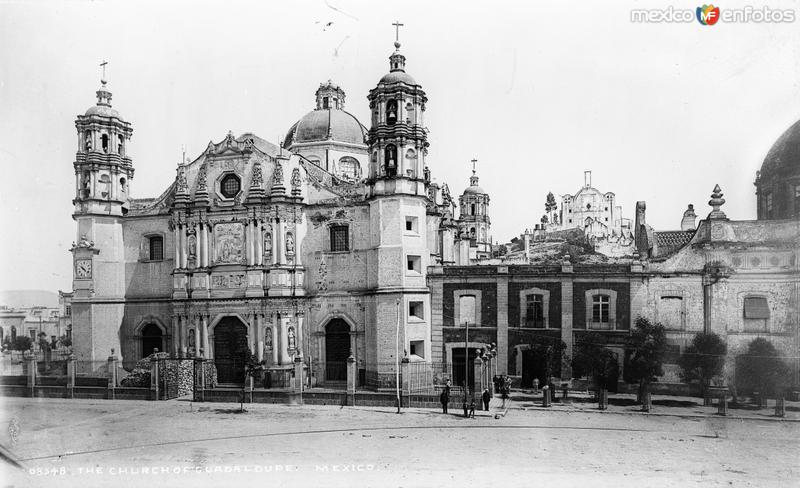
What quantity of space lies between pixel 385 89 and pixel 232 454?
58.2 ft

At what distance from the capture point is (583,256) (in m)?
60.3

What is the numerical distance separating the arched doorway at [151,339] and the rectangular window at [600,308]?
21.7 m

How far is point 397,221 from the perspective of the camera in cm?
2716

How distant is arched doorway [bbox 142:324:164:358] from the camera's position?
101 ft

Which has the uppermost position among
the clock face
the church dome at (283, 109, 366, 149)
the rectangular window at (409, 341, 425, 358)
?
the church dome at (283, 109, 366, 149)

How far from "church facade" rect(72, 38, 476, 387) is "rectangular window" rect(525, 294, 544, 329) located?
4.66 m

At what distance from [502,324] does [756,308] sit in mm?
10421

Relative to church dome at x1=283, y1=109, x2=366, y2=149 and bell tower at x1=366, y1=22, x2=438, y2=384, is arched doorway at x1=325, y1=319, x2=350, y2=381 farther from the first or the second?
church dome at x1=283, y1=109, x2=366, y2=149

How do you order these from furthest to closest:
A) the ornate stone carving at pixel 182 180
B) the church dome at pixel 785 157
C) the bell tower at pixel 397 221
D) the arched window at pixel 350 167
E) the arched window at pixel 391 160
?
the arched window at pixel 350 167, the ornate stone carving at pixel 182 180, the arched window at pixel 391 160, the church dome at pixel 785 157, the bell tower at pixel 397 221

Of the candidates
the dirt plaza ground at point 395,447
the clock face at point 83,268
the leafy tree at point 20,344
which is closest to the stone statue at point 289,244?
the dirt plaza ground at point 395,447

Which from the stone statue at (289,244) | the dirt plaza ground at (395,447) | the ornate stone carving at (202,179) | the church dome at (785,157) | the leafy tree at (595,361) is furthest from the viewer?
the ornate stone carving at (202,179)

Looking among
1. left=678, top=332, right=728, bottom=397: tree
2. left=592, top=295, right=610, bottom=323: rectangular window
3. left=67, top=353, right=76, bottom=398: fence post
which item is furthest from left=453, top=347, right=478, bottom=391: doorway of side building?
left=67, top=353, right=76, bottom=398: fence post

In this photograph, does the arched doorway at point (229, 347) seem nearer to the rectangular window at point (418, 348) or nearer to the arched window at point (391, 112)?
the rectangular window at point (418, 348)

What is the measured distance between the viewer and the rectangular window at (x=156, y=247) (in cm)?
3145
